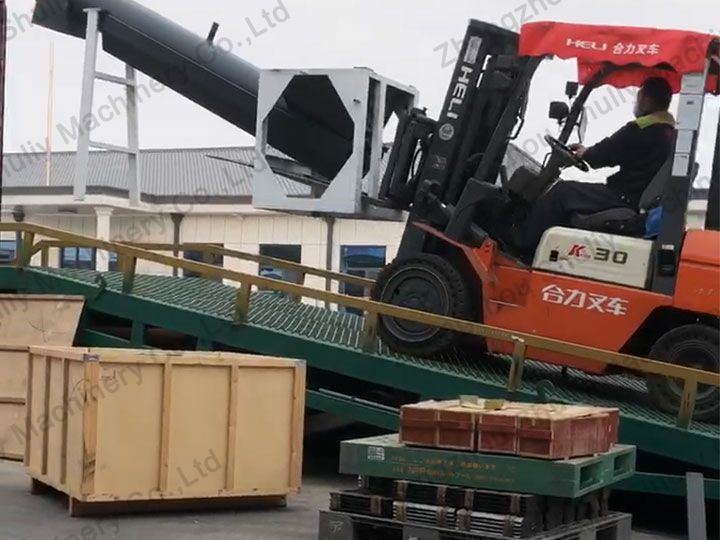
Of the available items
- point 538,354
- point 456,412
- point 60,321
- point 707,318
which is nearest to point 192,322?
point 60,321

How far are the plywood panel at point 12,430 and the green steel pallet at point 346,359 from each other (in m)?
0.88

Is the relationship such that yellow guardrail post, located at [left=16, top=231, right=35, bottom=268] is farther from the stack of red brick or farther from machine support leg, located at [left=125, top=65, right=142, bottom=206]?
the stack of red brick

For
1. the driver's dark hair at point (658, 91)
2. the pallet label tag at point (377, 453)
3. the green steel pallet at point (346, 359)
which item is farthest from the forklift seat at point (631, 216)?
the pallet label tag at point (377, 453)

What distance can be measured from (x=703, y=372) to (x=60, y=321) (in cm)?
Result: 550

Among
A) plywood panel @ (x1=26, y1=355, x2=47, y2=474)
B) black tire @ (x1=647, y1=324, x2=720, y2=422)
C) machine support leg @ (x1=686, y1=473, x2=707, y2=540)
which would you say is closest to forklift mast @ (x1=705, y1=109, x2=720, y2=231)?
black tire @ (x1=647, y1=324, x2=720, y2=422)

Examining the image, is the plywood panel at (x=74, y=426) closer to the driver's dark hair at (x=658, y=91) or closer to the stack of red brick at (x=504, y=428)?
the stack of red brick at (x=504, y=428)

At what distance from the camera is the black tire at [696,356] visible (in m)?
8.43

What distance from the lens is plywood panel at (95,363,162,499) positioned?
7.91 m

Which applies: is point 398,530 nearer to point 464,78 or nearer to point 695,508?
point 695,508

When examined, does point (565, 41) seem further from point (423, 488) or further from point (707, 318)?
point (423, 488)

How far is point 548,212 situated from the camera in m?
9.05

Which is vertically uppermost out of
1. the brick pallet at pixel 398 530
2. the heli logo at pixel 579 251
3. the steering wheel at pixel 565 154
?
the steering wheel at pixel 565 154

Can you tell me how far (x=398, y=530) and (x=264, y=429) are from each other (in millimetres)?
1811

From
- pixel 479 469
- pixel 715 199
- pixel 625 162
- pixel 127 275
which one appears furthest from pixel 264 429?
pixel 715 199
